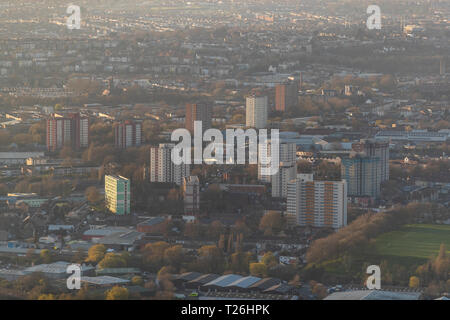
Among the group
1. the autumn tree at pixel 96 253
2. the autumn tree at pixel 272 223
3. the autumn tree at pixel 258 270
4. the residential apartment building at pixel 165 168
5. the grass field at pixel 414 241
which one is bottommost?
the grass field at pixel 414 241

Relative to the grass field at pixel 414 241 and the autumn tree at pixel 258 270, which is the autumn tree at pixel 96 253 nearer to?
the autumn tree at pixel 258 270

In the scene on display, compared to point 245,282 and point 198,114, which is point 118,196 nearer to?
point 245,282

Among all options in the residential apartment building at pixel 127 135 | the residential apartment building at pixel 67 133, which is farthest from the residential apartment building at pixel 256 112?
the residential apartment building at pixel 67 133

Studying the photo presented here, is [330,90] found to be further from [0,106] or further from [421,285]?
[421,285]

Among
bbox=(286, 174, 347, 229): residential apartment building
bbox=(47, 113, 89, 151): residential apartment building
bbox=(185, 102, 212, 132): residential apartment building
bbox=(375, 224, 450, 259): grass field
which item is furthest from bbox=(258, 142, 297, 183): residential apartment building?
bbox=(185, 102, 212, 132): residential apartment building

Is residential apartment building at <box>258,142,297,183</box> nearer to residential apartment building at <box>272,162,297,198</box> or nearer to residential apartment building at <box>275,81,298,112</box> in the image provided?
residential apartment building at <box>272,162,297,198</box>
